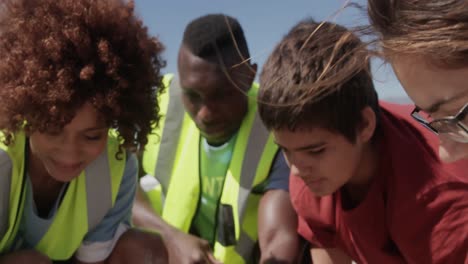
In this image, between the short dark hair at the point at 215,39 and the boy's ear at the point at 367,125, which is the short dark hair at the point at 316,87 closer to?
the boy's ear at the point at 367,125

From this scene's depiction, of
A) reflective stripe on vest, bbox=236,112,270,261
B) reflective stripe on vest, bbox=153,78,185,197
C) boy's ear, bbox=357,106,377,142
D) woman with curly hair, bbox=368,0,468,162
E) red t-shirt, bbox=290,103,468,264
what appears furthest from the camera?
reflective stripe on vest, bbox=153,78,185,197

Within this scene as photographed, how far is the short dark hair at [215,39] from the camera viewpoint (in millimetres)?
2303

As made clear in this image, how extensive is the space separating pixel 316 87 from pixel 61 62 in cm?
62

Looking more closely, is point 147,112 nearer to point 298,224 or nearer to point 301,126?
point 301,126

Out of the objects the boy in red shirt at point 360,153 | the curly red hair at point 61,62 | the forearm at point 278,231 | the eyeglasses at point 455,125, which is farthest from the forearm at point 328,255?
the eyeglasses at point 455,125

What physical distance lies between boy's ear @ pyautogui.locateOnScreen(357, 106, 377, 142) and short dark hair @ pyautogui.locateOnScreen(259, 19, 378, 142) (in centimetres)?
1

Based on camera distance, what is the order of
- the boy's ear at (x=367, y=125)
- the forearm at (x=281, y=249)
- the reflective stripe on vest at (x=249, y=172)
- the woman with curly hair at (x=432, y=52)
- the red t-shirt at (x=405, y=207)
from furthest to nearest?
the reflective stripe on vest at (x=249, y=172), the forearm at (x=281, y=249), the boy's ear at (x=367, y=125), the red t-shirt at (x=405, y=207), the woman with curly hair at (x=432, y=52)

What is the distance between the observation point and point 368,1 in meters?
1.16

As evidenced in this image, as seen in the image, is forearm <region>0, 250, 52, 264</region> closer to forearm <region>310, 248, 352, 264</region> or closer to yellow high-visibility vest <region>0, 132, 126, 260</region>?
yellow high-visibility vest <region>0, 132, 126, 260</region>

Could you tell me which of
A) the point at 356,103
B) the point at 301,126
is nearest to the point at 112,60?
the point at 301,126

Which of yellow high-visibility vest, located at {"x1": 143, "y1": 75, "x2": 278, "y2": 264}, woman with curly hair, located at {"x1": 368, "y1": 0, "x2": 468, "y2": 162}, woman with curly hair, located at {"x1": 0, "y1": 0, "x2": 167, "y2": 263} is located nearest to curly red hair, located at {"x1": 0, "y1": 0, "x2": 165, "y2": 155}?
woman with curly hair, located at {"x1": 0, "y1": 0, "x2": 167, "y2": 263}

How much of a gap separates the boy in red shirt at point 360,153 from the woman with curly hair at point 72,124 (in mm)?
367

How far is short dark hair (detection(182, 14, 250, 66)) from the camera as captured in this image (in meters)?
2.30

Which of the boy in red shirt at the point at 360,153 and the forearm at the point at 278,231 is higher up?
the boy in red shirt at the point at 360,153
